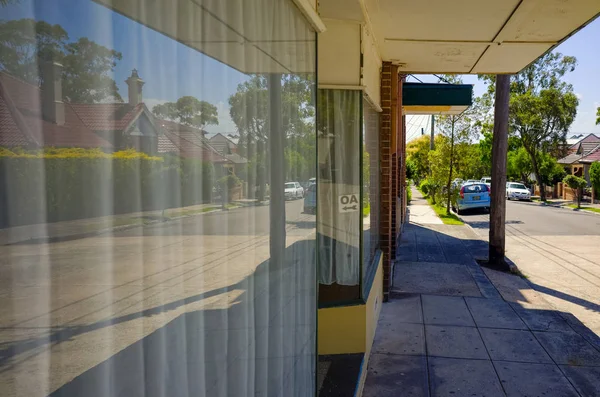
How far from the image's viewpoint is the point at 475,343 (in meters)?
5.76

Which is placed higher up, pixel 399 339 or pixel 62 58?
pixel 62 58

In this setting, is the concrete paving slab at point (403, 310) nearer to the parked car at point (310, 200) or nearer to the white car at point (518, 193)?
the parked car at point (310, 200)

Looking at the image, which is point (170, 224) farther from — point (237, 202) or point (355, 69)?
point (355, 69)

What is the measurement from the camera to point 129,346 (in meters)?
1.15

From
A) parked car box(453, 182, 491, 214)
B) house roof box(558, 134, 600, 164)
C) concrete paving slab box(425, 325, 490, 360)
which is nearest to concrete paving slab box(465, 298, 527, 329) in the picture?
concrete paving slab box(425, 325, 490, 360)

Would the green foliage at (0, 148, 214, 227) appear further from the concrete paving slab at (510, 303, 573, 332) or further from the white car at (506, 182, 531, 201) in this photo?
the white car at (506, 182, 531, 201)

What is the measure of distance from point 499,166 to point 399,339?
21.2ft

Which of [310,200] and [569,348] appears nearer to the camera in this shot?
[310,200]

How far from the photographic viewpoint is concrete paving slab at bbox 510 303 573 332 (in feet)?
20.9

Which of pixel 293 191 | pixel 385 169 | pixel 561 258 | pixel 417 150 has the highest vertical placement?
pixel 417 150

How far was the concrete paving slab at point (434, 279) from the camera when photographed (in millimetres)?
8062

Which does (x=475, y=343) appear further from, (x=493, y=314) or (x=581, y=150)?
(x=581, y=150)

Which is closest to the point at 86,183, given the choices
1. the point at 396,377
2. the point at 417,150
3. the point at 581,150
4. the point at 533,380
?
the point at 396,377

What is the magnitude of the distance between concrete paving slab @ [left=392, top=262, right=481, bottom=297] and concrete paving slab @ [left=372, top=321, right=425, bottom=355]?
1689 millimetres
